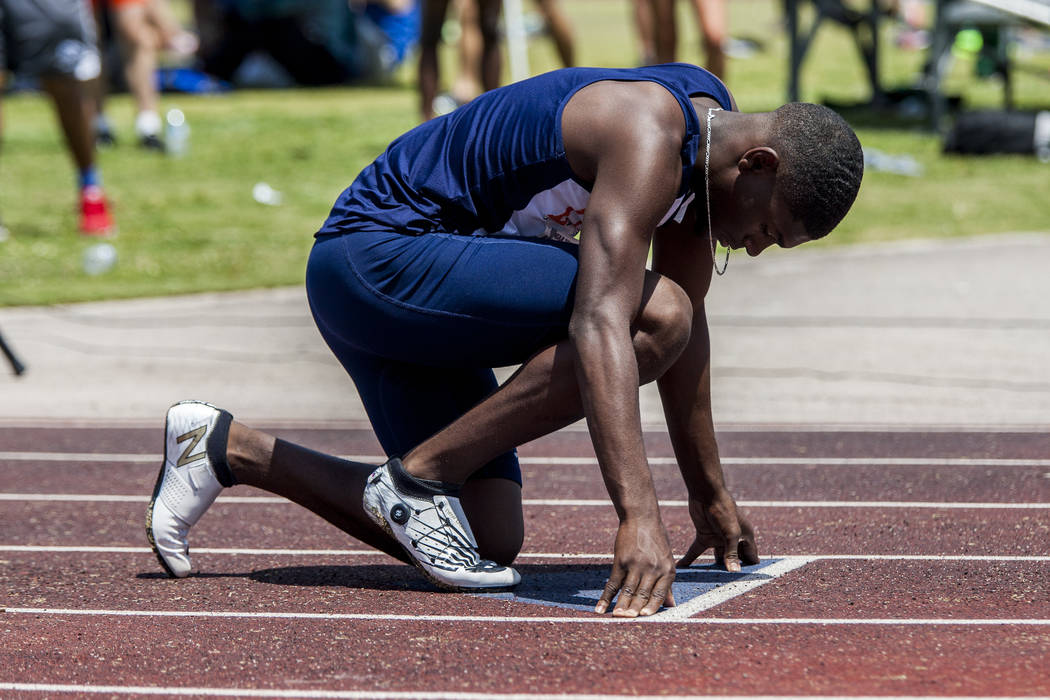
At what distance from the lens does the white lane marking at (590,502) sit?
4391mm

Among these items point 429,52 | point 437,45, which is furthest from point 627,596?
point 437,45

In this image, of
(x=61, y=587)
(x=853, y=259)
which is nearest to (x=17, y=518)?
(x=61, y=587)

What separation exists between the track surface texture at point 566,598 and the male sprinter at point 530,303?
0.51 feet

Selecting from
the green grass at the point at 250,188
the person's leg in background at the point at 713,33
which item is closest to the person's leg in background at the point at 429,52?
the green grass at the point at 250,188

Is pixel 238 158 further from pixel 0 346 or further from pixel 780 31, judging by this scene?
pixel 780 31

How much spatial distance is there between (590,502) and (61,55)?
5.01 m

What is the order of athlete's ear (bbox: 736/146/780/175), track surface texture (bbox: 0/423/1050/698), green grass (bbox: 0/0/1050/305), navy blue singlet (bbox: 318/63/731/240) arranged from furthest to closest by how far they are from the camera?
green grass (bbox: 0/0/1050/305) → navy blue singlet (bbox: 318/63/731/240) → athlete's ear (bbox: 736/146/780/175) → track surface texture (bbox: 0/423/1050/698)

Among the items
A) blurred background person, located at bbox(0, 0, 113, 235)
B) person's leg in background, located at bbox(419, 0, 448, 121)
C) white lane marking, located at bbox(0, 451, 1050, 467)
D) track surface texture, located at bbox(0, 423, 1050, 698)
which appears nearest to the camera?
track surface texture, located at bbox(0, 423, 1050, 698)

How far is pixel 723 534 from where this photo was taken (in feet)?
12.1

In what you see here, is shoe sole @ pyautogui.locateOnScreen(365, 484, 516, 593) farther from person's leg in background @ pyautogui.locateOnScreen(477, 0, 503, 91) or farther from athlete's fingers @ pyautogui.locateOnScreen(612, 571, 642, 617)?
person's leg in background @ pyautogui.locateOnScreen(477, 0, 503, 91)

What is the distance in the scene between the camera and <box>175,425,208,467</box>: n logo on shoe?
372cm

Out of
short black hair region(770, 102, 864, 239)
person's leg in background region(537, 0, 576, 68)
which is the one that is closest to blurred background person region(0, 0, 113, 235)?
person's leg in background region(537, 0, 576, 68)

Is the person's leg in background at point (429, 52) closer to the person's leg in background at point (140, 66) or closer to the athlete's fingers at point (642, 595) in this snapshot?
the person's leg in background at point (140, 66)

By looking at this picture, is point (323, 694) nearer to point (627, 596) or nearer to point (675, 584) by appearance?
point (627, 596)
